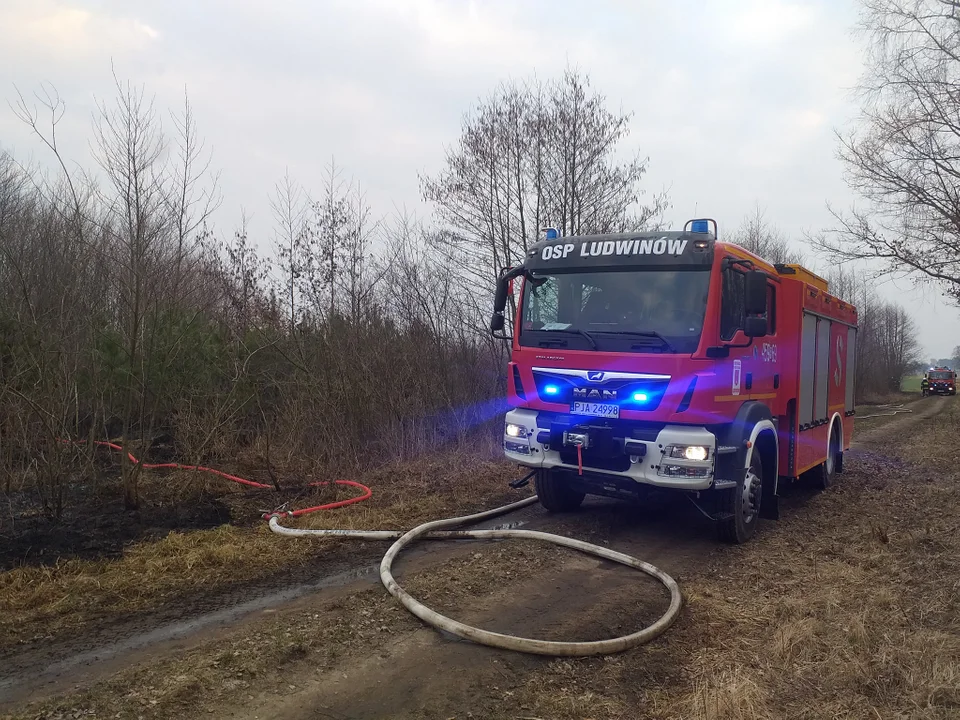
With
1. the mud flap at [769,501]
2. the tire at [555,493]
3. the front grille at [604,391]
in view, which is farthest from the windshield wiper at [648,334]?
the mud flap at [769,501]

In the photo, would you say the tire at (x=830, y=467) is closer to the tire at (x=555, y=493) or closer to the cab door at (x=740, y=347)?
the cab door at (x=740, y=347)

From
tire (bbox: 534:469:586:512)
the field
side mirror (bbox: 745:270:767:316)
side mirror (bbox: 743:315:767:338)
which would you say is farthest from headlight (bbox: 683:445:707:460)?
tire (bbox: 534:469:586:512)

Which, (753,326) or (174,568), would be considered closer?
(174,568)

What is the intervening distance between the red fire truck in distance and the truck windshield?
0.01 m

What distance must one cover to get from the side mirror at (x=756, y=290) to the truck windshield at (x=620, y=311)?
439 mm

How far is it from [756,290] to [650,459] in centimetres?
186

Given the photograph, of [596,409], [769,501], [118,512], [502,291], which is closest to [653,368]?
[596,409]

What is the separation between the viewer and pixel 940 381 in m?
48.1

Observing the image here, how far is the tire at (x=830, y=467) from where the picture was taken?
9.30 meters

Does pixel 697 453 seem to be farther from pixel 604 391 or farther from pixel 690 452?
pixel 604 391

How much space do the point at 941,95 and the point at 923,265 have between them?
407 centimetres

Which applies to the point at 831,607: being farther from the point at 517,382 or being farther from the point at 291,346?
the point at 291,346

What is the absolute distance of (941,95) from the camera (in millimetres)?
14336

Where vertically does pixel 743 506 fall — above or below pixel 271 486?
above
